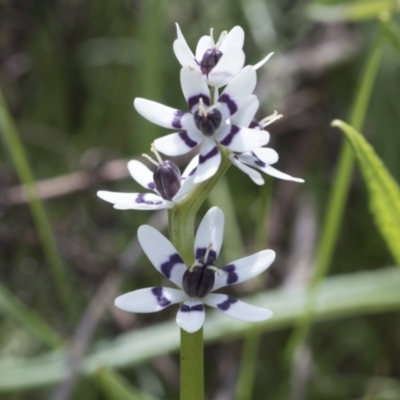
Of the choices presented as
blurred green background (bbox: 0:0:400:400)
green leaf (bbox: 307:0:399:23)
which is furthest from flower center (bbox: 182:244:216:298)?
green leaf (bbox: 307:0:399:23)

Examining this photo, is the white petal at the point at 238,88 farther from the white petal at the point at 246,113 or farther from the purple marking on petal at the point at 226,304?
the purple marking on petal at the point at 226,304

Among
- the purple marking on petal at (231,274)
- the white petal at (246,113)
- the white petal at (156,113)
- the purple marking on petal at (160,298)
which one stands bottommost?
the purple marking on petal at (160,298)

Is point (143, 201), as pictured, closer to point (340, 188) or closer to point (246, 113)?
point (246, 113)

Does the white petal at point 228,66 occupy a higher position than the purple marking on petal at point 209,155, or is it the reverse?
the white petal at point 228,66

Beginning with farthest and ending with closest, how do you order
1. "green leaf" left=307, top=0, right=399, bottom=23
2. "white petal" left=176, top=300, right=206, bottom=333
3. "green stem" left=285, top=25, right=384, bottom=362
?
"green leaf" left=307, top=0, right=399, bottom=23 → "green stem" left=285, top=25, right=384, bottom=362 → "white petal" left=176, top=300, right=206, bottom=333

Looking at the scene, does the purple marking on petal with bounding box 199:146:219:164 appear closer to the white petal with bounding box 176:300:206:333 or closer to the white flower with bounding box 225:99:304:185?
the white flower with bounding box 225:99:304:185

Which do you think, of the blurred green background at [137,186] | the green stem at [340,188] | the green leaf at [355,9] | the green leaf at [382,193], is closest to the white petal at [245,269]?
the green leaf at [382,193]

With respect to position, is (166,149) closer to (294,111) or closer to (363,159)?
Answer: (363,159)
